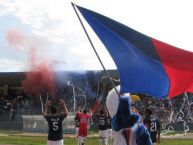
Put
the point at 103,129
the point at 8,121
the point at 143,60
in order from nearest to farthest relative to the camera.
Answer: the point at 143,60 → the point at 103,129 → the point at 8,121

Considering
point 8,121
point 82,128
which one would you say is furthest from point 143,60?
point 8,121

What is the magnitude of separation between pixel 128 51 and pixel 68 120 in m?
27.5

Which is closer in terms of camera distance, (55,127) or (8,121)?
(55,127)

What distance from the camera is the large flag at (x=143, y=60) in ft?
24.0

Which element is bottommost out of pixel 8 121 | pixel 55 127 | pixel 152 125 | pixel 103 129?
pixel 55 127

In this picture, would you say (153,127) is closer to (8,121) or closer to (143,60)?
(143,60)

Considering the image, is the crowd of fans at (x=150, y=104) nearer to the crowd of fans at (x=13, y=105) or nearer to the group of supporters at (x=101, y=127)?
the crowd of fans at (x=13, y=105)

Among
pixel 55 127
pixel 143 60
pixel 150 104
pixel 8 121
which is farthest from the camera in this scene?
pixel 8 121

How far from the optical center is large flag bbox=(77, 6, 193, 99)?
731 cm

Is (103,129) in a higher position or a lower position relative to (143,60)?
lower

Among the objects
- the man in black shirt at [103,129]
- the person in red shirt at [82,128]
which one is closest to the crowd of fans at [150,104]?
the man in black shirt at [103,129]

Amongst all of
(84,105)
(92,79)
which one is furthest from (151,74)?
(92,79)

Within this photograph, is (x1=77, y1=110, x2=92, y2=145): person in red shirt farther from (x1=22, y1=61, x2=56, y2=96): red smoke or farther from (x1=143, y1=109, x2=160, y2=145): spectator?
(x1=22, y1=61, x2=56, y2=96): red smoke

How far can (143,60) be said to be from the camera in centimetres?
742
